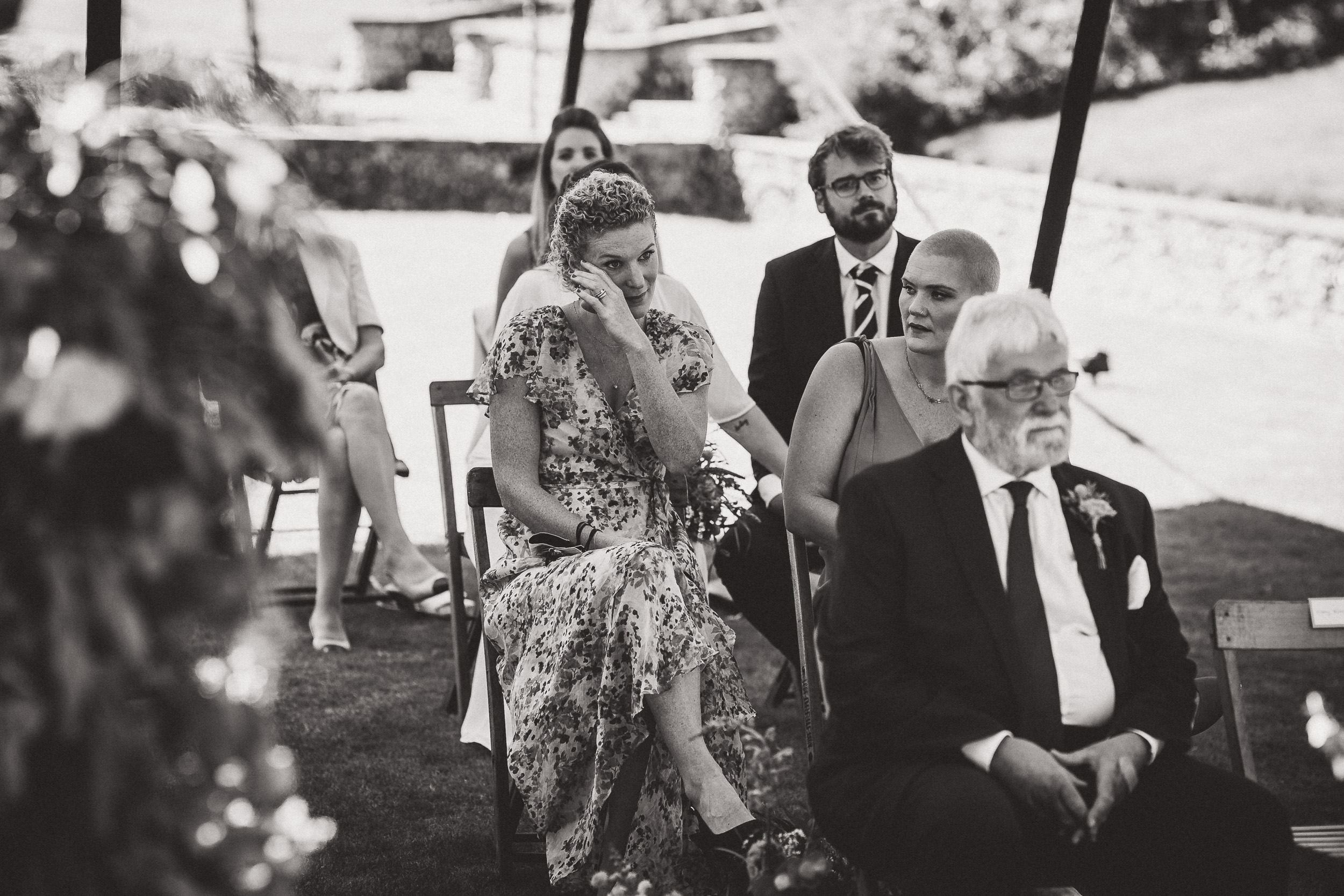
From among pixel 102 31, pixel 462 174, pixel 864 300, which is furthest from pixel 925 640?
pixel 462 174

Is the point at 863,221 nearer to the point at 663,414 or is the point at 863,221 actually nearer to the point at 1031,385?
the point at 663,414

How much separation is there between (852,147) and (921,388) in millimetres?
1507

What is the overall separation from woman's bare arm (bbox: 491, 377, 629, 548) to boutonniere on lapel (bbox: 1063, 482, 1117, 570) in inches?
48.7

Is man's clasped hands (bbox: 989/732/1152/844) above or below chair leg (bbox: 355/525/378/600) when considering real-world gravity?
above

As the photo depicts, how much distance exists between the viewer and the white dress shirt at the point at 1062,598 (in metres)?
2.77

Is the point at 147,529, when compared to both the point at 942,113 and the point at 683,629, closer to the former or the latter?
the point at 683,629

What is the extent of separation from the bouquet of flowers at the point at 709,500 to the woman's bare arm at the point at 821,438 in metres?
0.44

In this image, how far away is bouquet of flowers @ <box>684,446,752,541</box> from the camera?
4.01 metres

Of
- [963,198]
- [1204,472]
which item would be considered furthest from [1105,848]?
[963,198]

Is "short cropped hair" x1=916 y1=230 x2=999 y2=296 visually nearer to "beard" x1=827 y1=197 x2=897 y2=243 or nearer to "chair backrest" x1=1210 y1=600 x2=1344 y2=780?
"chair backrest" x1=1210 y1=600 x2=1344 y2=780

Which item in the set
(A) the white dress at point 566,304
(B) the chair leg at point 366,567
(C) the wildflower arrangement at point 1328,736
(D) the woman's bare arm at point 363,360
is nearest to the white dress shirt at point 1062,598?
(C) the wildflower arrangement at point 1328,736

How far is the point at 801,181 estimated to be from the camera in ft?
57.3

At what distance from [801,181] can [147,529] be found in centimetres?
1655

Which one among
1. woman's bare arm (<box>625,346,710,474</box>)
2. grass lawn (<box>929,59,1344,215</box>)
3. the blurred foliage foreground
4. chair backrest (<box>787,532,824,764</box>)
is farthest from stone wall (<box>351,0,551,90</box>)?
the blurred foliage foreground
